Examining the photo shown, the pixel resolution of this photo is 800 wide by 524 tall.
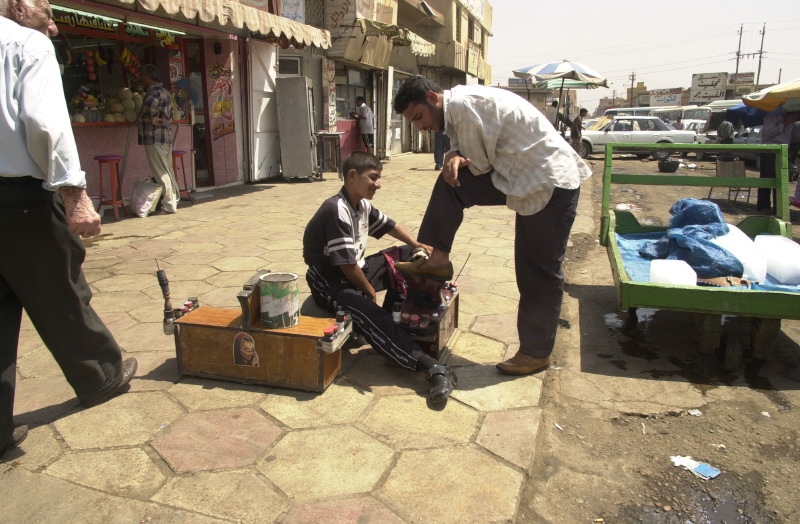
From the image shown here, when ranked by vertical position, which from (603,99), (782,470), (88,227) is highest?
(603,99)

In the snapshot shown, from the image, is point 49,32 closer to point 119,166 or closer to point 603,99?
point 119,166

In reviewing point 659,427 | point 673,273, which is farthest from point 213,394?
point 673,273

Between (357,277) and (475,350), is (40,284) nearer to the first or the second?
(357,277)

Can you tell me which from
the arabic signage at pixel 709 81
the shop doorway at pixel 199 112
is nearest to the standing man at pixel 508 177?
the shop doorway at pixel 199 112

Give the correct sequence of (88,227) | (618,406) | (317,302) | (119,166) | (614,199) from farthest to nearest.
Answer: (614,199) < (119,166) < (317,302) < (618,406) < (88,227)

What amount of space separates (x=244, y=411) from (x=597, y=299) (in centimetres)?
297

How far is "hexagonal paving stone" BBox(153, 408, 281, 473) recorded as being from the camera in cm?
226

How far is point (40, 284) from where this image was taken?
2238 mm

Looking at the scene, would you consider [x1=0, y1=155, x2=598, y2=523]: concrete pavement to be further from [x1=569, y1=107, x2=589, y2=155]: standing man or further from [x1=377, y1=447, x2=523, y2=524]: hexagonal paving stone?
[x1=569, y1=107, x2=589, y2=155]: standing man

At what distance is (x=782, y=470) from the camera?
7.76 feet

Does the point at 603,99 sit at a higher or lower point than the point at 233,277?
higher

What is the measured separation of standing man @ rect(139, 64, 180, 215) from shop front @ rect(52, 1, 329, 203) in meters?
0.50

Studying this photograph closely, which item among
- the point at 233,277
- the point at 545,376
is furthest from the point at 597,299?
the point at 233,277

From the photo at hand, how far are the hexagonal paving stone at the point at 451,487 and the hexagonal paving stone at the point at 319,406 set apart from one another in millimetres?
→ 415
